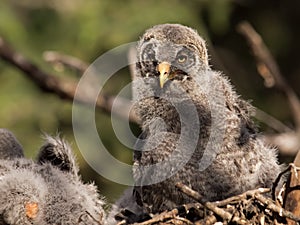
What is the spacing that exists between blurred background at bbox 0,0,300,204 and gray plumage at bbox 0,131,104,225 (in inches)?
107

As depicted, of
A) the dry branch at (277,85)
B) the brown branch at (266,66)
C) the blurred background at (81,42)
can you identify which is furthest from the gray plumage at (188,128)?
the blurred background at (81,42)

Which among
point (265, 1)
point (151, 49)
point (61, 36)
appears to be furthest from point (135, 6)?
point (151, 49)

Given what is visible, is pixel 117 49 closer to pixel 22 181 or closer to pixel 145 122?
pixel 145 122

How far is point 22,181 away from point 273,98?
504 cm

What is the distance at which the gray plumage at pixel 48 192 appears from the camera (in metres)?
3.43

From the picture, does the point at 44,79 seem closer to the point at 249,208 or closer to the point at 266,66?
the point at 266,66

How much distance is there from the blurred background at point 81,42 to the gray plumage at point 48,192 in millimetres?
2710

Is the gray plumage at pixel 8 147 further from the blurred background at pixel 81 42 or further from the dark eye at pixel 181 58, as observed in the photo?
the blurred background at pixel 81 42

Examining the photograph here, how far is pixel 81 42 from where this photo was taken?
24.0ft

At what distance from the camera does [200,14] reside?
7891mm

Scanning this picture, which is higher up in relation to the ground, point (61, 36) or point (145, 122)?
point (61, 36)

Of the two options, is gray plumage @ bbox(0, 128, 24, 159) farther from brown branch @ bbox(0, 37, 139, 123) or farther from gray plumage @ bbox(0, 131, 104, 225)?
brown branch @ bbox(0, 37, 139, 123)

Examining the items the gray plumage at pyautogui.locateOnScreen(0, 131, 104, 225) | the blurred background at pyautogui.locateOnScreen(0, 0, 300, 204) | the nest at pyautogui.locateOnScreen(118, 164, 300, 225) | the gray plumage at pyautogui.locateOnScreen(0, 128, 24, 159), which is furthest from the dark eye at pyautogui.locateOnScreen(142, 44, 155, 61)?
→ the blurred background at pyautogui.locateOnScreen(0, 0, 300, 204)

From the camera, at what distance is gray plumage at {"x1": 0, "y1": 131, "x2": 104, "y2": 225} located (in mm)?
3430
